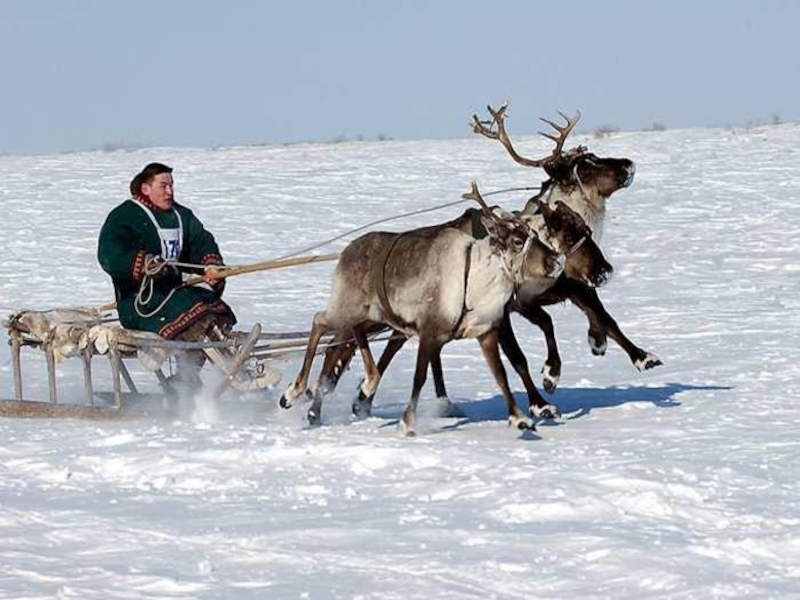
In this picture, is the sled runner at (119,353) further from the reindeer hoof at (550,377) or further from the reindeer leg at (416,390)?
the reindeer hoof at (550,377)

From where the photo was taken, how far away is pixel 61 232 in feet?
62.7

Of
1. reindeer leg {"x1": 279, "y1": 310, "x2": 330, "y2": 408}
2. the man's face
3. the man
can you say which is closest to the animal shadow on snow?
reindeer leg {"x1": 279, "y1": 310, "x2": 330, "y2": 408}

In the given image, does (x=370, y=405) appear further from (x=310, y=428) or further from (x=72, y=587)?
(x=72, y=587)

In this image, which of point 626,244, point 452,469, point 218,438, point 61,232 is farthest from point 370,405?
point 61,232

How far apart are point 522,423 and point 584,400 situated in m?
1.52

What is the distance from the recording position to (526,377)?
847 centimetres

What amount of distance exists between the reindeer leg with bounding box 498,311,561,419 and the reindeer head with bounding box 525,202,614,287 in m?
0.48

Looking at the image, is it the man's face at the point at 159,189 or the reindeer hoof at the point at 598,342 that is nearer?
the reindeer hoof at the point at 598,342

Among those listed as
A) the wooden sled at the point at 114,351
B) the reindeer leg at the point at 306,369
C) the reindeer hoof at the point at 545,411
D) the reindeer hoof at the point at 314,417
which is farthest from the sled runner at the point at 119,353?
the reindeer hoof at the point at 545,411

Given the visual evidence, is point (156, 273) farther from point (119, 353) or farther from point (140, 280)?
point (119, 353)

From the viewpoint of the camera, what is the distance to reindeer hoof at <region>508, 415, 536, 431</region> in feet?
26.5

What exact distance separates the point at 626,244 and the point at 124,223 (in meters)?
9.56

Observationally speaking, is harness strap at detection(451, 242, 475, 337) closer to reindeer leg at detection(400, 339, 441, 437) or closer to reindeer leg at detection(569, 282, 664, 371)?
reindeer leg at detection(400, 339, 441, 437)

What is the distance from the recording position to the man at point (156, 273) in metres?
9.24
